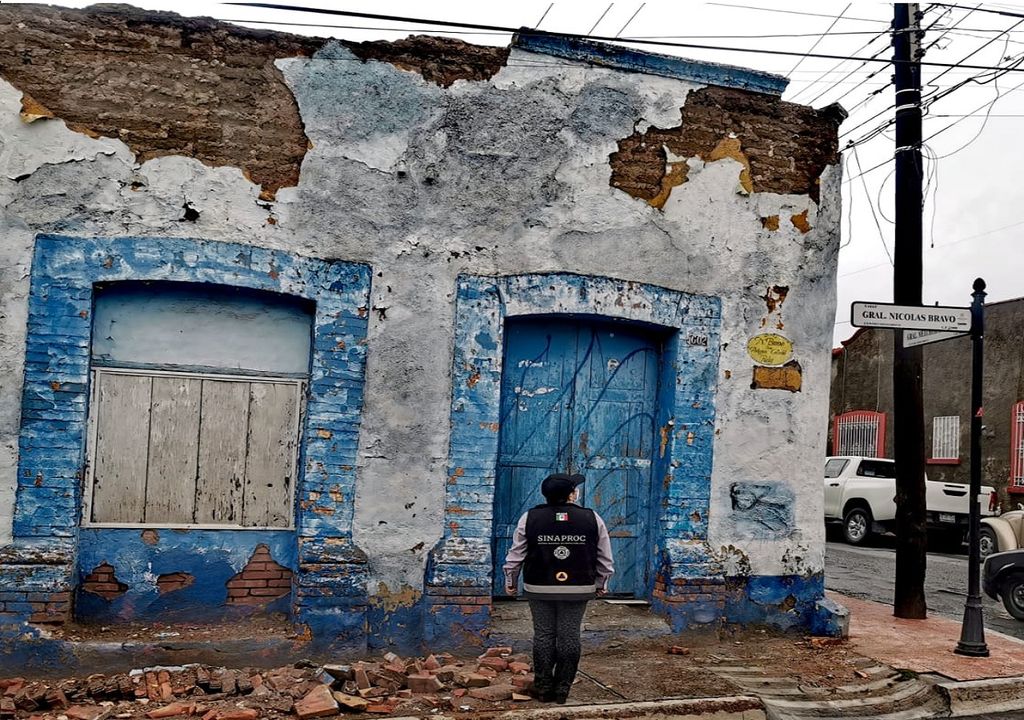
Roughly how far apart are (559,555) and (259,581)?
2468 mm

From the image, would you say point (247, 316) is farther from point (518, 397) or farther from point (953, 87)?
point (953, 87)

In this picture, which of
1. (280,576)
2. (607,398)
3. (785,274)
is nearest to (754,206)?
(785,274)

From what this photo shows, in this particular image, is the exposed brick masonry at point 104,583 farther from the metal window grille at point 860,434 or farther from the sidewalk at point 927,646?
the metal window grille at point 860,434

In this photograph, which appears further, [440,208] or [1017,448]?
[1017,448]

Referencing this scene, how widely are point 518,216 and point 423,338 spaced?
1250 mm

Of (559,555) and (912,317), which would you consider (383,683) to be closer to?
(559,555)

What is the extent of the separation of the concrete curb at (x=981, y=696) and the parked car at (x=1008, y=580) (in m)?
3.66

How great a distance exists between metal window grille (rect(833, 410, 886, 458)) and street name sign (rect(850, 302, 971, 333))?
54.4 feet

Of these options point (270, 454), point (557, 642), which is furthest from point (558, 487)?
point (270, 454)

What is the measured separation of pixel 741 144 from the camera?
8508 millimetres

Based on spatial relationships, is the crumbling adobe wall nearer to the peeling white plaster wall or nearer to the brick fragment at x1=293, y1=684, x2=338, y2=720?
the peeling white plaster wall

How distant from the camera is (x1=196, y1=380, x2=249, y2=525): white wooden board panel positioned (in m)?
7.31

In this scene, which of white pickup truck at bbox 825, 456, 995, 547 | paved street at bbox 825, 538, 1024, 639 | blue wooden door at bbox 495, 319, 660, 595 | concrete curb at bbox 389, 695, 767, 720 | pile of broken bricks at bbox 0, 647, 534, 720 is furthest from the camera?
white pickup truck at bbox 825, 456, 995, 547

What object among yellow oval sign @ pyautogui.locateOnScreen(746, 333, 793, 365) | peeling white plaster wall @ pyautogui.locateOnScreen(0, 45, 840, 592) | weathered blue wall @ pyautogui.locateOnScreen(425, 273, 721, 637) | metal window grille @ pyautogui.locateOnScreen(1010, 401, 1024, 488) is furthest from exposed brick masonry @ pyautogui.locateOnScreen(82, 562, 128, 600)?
metal window grille @ pyautogui.locateOnScreen(1010, 401, 1024, 488)
